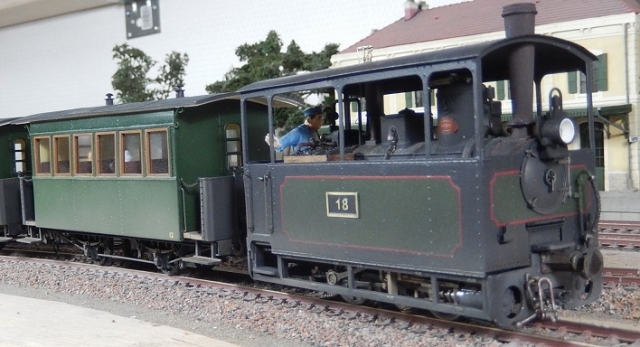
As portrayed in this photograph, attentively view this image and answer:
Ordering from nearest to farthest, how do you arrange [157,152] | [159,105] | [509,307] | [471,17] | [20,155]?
1. [509,307]
2. [159,105]
3. [157,152]
4. [20,155]
5. [471,17]

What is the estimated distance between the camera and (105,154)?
11109 millimetres

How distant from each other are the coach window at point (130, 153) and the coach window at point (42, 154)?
2427mm

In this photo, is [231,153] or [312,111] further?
[231,153]

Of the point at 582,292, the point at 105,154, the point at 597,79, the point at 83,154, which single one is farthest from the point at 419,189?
the point at 597,79

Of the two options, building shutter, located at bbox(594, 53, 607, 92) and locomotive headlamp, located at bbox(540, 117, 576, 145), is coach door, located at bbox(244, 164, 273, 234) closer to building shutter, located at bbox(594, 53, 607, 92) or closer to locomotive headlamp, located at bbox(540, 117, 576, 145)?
locomotive headlamp, located at bbox(540, 117, 576, 145)

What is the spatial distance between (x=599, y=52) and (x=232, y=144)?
46.5 feet

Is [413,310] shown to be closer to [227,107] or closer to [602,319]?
[602,319]

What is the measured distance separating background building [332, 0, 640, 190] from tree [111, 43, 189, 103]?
4.93m

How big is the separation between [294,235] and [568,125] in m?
3.31

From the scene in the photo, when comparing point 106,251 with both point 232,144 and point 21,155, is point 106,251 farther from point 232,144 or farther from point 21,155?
point 21,155

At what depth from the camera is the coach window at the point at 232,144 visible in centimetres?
1057

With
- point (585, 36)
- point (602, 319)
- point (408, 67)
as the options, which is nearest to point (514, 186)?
point (408, 67)

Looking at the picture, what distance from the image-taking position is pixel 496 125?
273 inches

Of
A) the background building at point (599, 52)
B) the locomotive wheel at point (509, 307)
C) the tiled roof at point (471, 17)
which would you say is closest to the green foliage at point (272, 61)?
the background building at point (599, 52)
